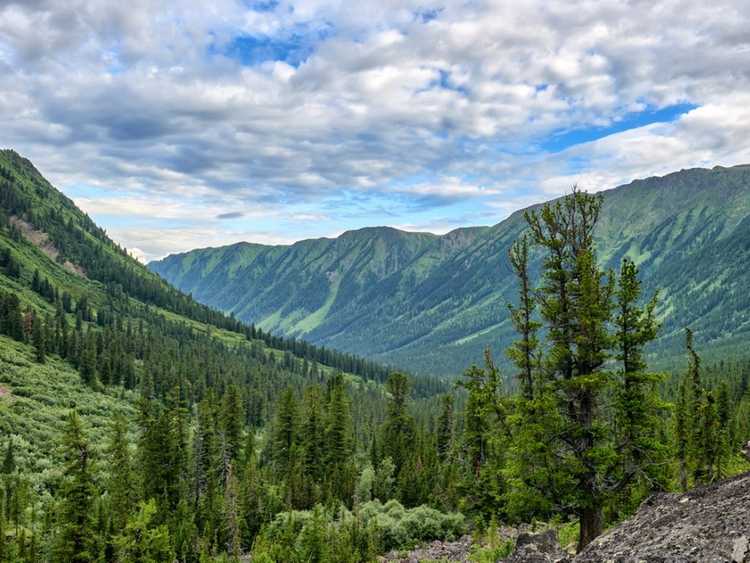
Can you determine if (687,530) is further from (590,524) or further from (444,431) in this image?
(444,431)

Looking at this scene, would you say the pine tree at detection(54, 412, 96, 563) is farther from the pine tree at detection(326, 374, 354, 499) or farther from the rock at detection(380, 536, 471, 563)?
the pine tree at detection(326, 374, 354, 499)

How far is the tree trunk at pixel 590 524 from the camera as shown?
2624 centimetres

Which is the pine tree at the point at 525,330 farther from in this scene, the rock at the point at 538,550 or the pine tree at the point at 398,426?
the pine tree at the point at 398,426

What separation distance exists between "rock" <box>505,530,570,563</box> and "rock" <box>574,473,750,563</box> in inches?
67.7

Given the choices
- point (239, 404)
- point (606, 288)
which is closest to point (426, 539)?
point (606, 288)

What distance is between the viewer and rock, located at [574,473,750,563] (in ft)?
48.0

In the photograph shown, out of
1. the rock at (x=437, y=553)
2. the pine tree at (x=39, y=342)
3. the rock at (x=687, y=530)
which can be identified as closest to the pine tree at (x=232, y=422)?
the rock at (x=437, y=553)

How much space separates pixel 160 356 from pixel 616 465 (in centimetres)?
16118

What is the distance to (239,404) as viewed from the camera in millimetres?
78250

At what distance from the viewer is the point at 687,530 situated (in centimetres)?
1678

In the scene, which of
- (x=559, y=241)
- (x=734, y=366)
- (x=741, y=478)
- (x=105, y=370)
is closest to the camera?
(x=741, y=478)

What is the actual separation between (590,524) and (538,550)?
224 inches

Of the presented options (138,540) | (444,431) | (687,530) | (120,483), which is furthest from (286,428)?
(687,530)

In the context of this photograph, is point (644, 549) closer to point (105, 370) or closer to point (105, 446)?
point (105, 446)
